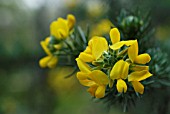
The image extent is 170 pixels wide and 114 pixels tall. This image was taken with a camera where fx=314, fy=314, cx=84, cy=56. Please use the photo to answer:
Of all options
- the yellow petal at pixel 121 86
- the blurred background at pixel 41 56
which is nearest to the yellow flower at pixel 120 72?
the yellow petal at pixel 121 86

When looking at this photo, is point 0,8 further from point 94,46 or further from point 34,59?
point 94,46

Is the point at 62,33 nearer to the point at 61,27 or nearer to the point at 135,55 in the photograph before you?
the point at 61,27

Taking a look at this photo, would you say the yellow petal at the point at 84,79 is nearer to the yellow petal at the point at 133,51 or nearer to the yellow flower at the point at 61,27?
the yellow petal at the point at 133,51

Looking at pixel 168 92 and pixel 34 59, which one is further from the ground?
pixel 168 92

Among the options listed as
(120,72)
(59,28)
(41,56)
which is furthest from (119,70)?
(41,56)

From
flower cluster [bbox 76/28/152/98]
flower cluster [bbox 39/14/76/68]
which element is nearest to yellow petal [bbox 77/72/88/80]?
flower cluster [bbox 76/28/152/98]

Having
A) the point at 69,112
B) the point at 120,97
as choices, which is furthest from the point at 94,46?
the point at 69,112
